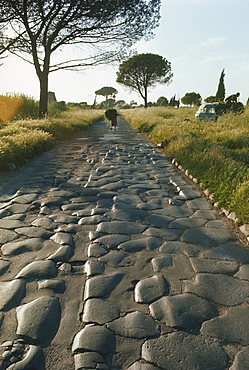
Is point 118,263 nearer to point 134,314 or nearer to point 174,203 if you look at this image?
point 134,314

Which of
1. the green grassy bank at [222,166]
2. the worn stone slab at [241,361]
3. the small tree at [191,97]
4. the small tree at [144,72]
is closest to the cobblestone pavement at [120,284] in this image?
the worn stone slab at [241,361]

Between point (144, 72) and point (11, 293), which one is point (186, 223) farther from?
point (144, 72)

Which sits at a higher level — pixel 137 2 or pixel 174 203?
pixel 137 2

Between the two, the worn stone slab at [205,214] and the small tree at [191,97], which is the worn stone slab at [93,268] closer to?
the worn stone slab at [205,214]

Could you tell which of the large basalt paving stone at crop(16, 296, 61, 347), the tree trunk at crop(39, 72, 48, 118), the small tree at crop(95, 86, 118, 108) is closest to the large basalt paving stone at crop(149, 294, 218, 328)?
the large basalt paving stone at crop(16, 296, 61, 347)

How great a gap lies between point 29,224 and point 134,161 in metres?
4.36

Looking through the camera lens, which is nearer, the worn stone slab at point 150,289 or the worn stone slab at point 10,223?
the worn stone slab at point 150,289

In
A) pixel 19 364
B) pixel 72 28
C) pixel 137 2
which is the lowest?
pixel 19 364

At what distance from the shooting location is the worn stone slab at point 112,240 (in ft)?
9.29

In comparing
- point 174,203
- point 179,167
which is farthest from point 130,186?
point 179,167

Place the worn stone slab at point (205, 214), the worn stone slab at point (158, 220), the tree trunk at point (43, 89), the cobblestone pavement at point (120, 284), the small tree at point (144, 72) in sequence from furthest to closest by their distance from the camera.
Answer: the small tree at point (144, 72), the tree trunk at point (43, 89), the worn stone slab at point (205, 214), the worn stone slab at point (158, 220), the cobblestone pavement at point (120, 284)

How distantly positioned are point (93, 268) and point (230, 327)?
1.15 meters

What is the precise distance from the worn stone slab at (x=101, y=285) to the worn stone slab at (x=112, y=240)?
508mm

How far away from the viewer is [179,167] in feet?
21.3
